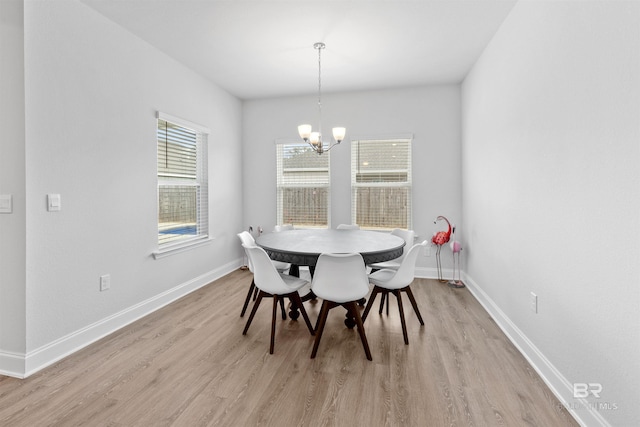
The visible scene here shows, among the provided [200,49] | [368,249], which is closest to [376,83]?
[200,49]

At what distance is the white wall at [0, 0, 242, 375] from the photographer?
84.0 inches

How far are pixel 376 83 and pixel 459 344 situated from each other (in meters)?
3.29

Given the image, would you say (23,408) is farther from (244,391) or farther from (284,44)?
(284,44)

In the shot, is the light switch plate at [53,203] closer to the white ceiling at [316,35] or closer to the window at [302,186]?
the white ceiling at [316,35]

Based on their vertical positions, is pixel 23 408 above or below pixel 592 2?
below

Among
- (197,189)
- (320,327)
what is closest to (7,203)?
(197,189)

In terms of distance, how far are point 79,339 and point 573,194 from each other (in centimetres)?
348

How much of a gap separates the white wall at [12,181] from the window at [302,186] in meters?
3.17

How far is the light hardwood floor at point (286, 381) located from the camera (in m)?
1.68

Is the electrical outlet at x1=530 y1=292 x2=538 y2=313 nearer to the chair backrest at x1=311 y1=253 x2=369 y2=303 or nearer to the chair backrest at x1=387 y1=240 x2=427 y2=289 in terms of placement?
the chair backrest at x1=387 y1=240 x2=427 y2=289

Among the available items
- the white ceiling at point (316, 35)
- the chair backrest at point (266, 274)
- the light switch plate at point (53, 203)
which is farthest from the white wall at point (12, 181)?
the chair backrest at point (266, 274)

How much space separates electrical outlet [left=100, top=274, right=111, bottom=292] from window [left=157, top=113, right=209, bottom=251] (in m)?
0.71

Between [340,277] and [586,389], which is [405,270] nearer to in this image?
[340,277]

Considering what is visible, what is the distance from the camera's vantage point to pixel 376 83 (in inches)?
167
